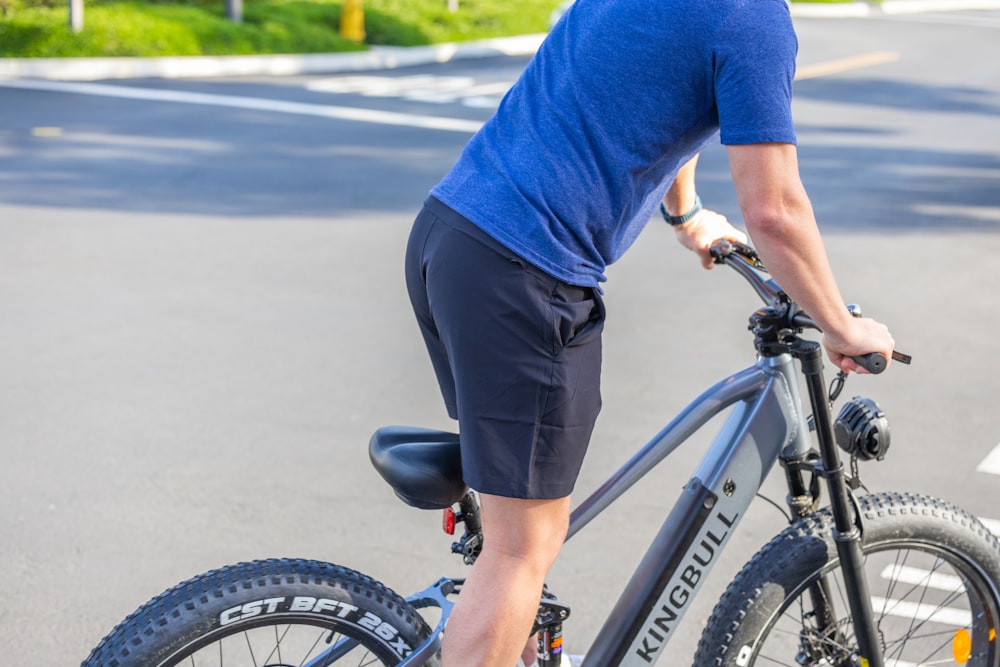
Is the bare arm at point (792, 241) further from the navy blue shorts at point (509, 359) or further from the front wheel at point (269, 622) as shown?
the front wheel at point (269, 622)

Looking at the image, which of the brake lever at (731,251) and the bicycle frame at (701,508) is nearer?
the bicycle frame at (701,508)

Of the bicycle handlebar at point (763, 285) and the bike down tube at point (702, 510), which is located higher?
the bicycle handlebar at point (763, 285)

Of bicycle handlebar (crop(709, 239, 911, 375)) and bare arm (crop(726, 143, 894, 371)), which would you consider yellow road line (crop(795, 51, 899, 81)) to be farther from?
bare arm (crop(726, 143, 894, 371))

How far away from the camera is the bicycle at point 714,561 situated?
2.23 meters

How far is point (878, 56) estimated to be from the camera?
21.4 m

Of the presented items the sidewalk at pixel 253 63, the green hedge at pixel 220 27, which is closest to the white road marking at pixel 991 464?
the sidewalk at pixel 253 63

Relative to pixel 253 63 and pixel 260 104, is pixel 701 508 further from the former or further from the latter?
pixel 253 63

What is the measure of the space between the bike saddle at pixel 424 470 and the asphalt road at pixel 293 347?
140 centimetres

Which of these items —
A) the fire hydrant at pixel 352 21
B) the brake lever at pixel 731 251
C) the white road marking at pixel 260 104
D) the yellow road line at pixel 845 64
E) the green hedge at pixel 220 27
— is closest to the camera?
the brake lever at pixel 731 251

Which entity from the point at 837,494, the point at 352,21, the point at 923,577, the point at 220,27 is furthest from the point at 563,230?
the point at 352,21

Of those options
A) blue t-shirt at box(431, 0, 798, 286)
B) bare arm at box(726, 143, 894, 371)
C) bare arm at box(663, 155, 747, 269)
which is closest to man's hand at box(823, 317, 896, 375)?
bare arm at box(726, 143, 894, 371)

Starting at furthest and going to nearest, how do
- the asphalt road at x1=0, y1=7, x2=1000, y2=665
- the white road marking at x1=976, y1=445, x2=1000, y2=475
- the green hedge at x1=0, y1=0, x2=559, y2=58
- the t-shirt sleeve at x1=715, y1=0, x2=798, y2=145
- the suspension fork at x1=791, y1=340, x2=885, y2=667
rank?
the green hedge at x1=0, y1=0, x2=559, y2=58, the white road marking at x1=976, y1=445, x2=1000, y2=475, the asphalt road at x1=0, y1=7, x2=1000, y2=665, the suspension fork at x1=791, y1=340, x2=885, y2=667, the t-shirt sleeve at x1=715, y1=0, x2=798, y2=145

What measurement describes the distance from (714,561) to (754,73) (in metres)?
1.04

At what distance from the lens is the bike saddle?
228 centimetres
